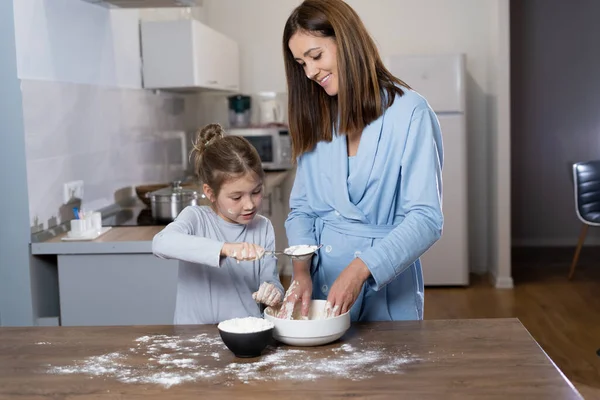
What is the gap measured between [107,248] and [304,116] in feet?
3.88

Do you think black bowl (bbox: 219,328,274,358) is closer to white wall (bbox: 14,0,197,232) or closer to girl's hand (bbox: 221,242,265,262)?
girl's hand (bbox: 221,242,265,262)

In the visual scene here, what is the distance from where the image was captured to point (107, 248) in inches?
111

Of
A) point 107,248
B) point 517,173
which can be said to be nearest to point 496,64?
point 517,173

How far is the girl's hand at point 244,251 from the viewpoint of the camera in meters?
1.64

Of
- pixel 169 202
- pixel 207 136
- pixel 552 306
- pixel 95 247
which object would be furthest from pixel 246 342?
pixel 552 306

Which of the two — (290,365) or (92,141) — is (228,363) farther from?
(92,141)

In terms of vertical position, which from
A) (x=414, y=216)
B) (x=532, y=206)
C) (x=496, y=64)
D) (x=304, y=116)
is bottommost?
(x=532, y=206)

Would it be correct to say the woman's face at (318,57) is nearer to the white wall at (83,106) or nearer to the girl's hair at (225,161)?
the girl's hair at (225,161)

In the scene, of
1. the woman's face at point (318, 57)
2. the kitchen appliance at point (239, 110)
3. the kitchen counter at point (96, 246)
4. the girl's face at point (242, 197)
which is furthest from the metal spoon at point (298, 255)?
the kitchen appliance at point (239, 110)

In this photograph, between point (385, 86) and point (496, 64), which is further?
point (496, 64)

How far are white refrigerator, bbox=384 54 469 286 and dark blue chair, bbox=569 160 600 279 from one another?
0.80 meters

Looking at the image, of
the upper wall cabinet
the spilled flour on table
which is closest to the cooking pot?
the upper wall cabinet

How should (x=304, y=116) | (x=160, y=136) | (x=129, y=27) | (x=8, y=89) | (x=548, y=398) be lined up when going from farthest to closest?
(x=160, y=136), (x=129, y=27), (x=8, y=89), (x=304, y=116), (x=548, y=398)

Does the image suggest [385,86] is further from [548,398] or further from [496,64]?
[496,64]
